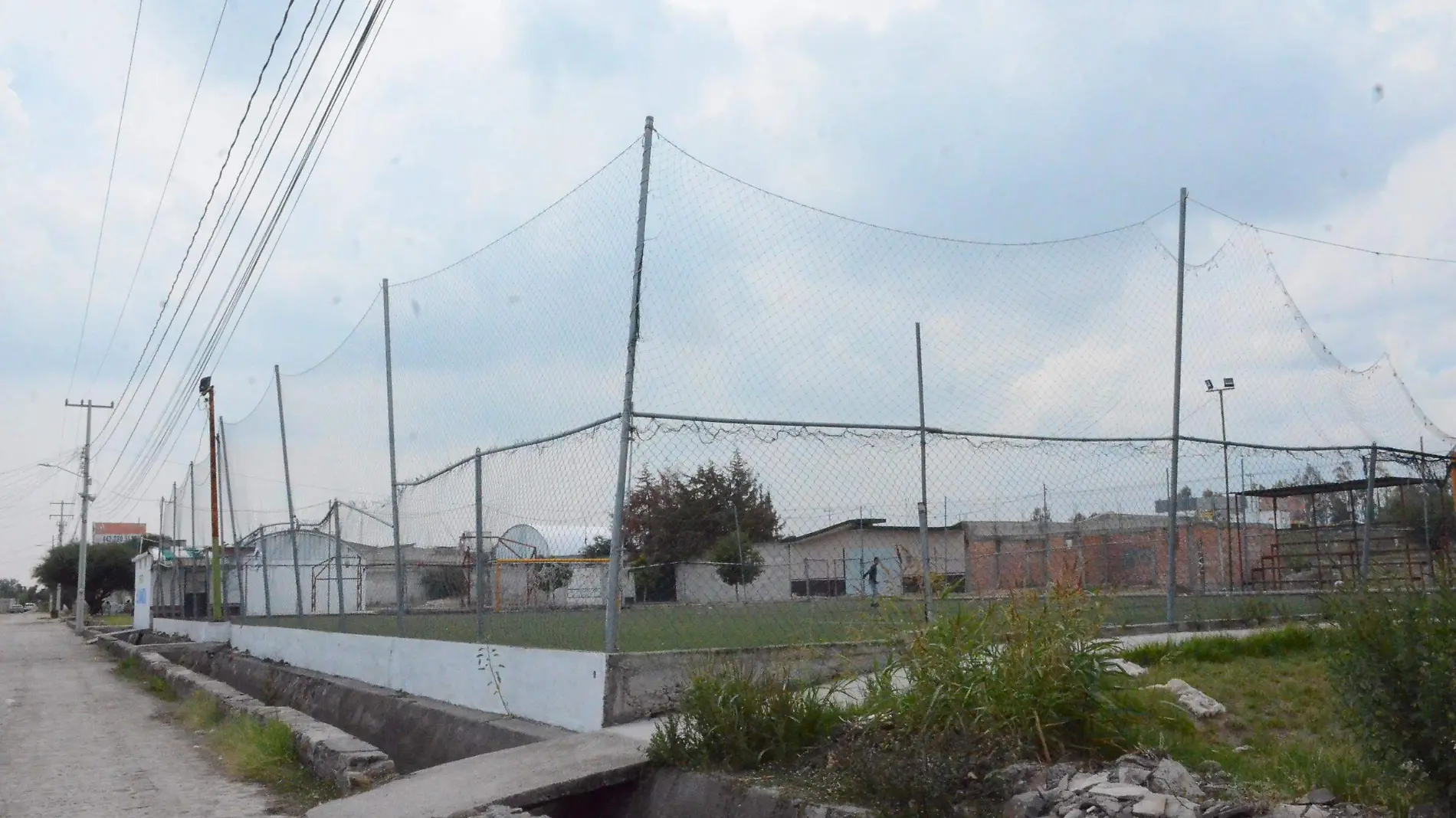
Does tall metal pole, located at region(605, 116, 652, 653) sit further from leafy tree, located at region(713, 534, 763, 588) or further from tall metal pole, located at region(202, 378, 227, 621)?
tall metal pole, located at region(202, 378, 227, 621)

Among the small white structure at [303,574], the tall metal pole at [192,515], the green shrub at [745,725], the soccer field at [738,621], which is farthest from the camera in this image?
the tall metal pole at [192,515]

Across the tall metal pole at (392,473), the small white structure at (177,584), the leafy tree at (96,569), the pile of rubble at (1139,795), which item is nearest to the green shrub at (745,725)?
the pile of rubble at (1139,795)

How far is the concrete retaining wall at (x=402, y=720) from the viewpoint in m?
8.59

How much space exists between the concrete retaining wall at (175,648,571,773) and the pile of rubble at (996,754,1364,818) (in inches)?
146

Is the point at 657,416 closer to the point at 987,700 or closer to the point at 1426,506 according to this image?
the point at 987,700

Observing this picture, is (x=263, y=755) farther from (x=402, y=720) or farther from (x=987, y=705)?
(x=987, y=705)

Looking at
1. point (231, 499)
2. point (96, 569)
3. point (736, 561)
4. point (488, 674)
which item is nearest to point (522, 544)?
point (488, 674)

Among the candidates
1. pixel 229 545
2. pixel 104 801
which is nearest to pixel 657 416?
pixel 104 801

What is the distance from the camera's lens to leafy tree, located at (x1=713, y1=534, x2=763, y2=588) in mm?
8625

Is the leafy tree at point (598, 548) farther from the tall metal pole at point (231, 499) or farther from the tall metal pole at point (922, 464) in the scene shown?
the tall metal pole at point (231, 499)

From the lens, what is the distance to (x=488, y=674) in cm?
939

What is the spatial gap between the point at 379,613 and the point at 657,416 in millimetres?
10216

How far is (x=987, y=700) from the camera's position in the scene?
5.77 meters

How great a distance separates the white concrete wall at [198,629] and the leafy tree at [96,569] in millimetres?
46637
